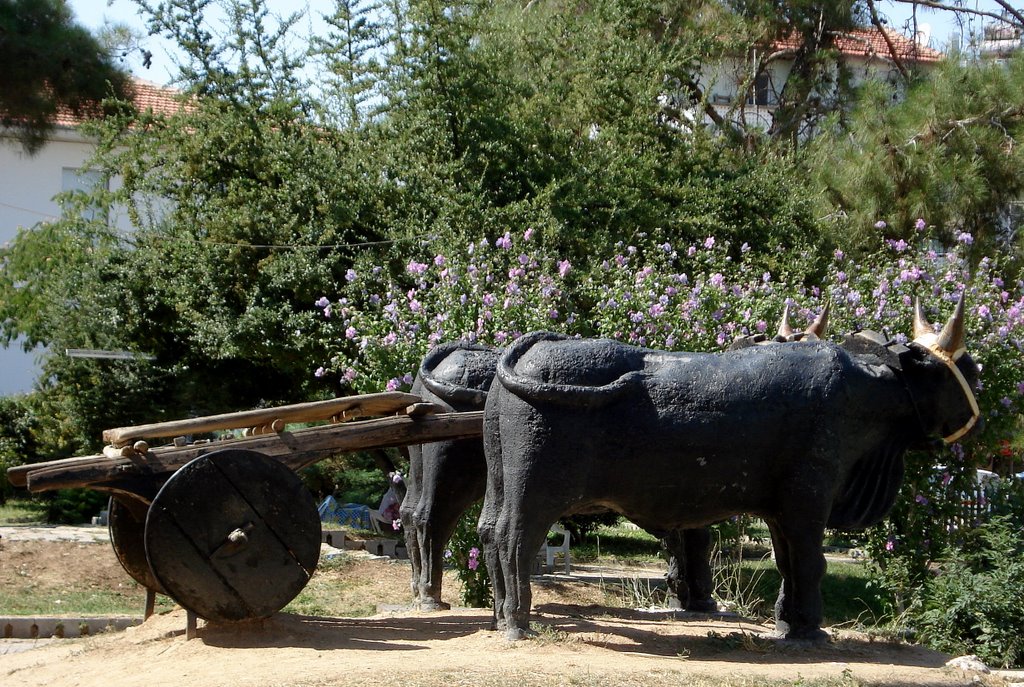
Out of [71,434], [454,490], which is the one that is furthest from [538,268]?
[71,434]

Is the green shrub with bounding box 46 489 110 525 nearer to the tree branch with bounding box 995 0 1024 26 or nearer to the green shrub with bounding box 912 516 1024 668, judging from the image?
the green shrub with bounding box 912 516 1024 668

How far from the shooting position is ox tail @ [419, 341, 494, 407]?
8.10 meters

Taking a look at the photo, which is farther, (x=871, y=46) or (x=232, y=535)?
(x=871, y=46)

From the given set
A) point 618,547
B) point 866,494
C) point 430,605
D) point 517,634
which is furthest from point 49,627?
point 618,547

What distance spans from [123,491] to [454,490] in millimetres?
2359

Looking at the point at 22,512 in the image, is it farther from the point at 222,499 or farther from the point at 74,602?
the point at 222,499

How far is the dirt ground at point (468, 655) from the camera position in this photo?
5973mm

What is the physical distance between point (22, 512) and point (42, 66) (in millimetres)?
7562

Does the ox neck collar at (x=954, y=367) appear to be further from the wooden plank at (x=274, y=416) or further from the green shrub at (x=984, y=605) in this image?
the wooden plank at (x=274, y=416)

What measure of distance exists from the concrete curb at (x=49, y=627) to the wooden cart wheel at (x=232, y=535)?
282cm

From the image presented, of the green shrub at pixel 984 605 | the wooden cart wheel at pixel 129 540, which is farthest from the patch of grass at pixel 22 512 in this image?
the green shrub at pixel 984 605

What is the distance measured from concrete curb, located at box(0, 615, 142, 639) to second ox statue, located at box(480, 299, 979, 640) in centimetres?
382

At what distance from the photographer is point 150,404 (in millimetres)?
17500

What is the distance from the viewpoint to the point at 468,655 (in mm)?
6406
